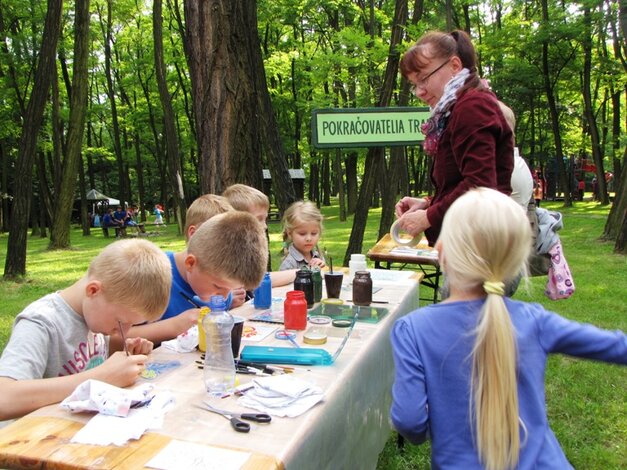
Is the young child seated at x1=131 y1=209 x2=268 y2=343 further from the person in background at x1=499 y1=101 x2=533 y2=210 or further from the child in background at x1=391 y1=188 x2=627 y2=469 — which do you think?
the person in background at x1=499 y1=101 x2=533 y2=210

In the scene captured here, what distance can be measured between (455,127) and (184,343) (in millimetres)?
1467

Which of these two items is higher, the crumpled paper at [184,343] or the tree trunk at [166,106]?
the tree trunk at [166,106]

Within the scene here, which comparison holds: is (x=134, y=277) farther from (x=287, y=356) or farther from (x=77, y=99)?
(x=77, y=99)

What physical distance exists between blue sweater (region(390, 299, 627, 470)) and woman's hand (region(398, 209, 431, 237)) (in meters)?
1.10

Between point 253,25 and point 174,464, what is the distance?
396cm

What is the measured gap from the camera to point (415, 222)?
2529mm

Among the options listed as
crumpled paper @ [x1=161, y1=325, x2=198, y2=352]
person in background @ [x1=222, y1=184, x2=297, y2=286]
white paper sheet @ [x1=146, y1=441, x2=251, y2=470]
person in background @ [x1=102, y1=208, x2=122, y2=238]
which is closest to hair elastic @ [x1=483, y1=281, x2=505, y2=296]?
white paper sheet @ [x1=146, y1=441, x2=251, y2=470]

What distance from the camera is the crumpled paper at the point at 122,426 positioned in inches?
52.3

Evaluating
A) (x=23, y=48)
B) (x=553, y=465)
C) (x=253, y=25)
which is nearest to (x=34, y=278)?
(x=253, y=25)

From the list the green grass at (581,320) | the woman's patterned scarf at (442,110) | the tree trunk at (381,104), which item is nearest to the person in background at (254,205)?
the green grass at (581,320)

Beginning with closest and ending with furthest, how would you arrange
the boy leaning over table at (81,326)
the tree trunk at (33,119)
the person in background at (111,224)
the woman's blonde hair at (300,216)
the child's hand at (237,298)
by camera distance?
the boy leaning over table at (81,326), the child's hand at (237,298), the woman's blonde hair at (300,216), the tree trunk at (33,119), the person in background at (111,224)

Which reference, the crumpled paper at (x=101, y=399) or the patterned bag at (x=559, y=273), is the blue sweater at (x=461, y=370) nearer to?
the crumpled paper at (x=101, y=399)

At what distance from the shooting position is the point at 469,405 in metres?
1.36

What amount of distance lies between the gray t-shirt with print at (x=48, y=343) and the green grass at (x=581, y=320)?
5.03ft
